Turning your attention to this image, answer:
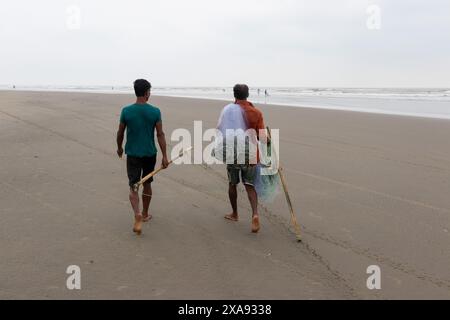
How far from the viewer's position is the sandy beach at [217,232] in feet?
13.1

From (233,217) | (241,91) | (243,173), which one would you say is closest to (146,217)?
(233,217)

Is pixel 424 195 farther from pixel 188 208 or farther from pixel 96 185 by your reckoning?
pixel 96 185

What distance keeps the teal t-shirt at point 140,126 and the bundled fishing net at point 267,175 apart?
138 cm

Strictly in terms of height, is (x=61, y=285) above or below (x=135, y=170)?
below

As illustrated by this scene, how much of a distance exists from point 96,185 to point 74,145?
158 inches

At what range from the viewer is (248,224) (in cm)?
570

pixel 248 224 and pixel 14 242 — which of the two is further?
pixel 248 224

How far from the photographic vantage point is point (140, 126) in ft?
17.0

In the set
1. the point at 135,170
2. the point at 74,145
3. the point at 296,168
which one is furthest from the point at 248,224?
the point at 74,145

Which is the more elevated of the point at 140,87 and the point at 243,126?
the point at 140,87

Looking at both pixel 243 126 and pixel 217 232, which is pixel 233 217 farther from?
pixel 243 126

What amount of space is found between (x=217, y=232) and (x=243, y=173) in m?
0.81

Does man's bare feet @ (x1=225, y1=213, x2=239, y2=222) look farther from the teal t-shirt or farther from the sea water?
the sea water

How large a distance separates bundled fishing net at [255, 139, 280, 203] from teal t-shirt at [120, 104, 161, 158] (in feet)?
4.51
